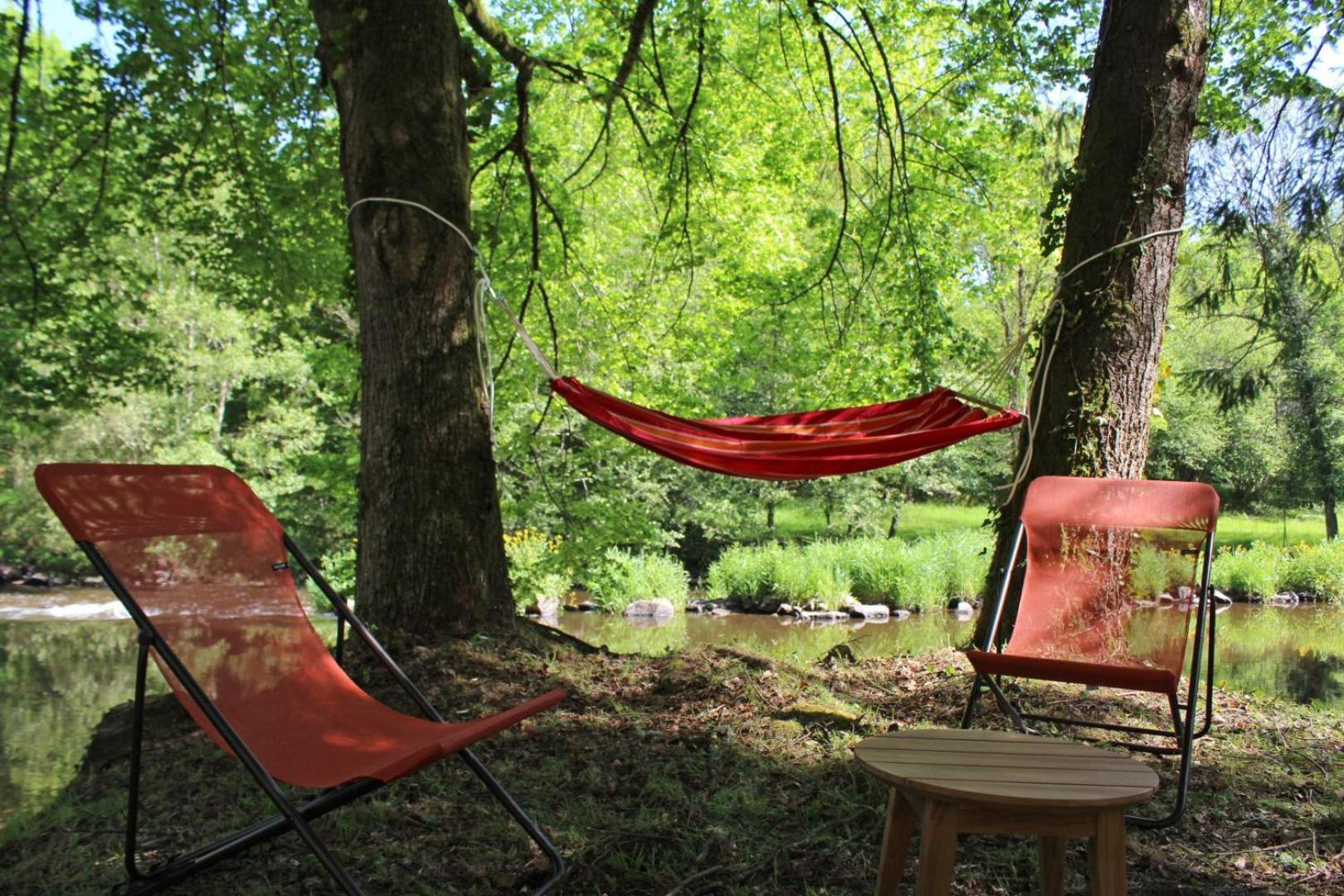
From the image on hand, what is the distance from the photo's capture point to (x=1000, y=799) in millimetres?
1222

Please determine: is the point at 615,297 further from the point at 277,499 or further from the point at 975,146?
the point at 277,499

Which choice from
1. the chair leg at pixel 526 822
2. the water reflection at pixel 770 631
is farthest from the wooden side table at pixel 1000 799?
the water reflection at pixel 770 631

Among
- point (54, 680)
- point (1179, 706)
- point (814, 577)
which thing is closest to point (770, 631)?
point (814, 577)

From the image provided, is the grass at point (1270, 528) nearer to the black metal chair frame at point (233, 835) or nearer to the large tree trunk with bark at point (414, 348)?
the large tree trunk with bark at point (414, 348)

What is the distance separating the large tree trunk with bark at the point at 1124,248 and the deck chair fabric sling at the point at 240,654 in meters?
1.81

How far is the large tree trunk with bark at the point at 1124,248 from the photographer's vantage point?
290 centimetres

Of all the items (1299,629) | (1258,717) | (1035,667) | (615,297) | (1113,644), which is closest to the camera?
(1035,667)

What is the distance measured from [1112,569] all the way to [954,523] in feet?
42.8

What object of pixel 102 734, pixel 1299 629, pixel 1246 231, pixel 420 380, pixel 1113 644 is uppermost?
pixel 1246 231

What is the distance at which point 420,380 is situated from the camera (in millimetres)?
2979

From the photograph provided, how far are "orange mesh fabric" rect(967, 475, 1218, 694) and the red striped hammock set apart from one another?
0.30m

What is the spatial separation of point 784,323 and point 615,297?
277 cm

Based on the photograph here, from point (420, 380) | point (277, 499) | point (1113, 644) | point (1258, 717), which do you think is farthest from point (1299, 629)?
point (277, 499)

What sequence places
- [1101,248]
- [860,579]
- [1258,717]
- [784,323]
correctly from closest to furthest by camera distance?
[1258,717] < [1101,248] < [784,323] < [860,579]
